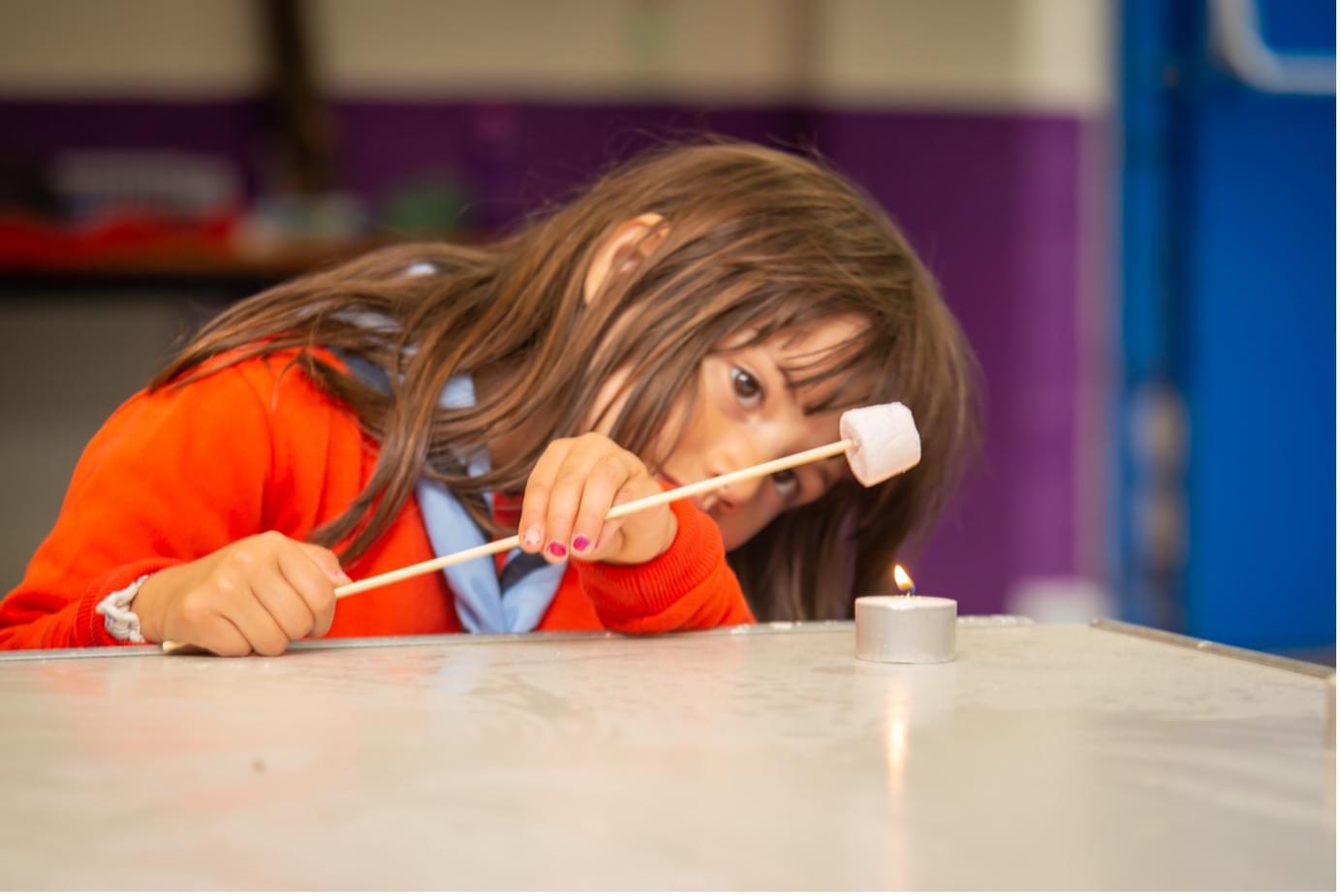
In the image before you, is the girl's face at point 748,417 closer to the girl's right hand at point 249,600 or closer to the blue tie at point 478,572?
the blue tie at point 478,572

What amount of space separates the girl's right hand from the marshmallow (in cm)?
32

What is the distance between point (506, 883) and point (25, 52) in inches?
126

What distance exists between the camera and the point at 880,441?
0.88 meters

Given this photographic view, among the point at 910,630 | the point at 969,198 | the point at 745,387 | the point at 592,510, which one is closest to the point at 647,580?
the point at 592,510

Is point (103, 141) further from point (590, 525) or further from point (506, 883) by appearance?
point (506, 883)

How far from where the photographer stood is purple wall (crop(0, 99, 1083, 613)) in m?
3.34

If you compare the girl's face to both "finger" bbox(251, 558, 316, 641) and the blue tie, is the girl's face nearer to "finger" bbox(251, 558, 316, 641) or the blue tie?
the blue tie

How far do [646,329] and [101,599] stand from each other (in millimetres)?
473

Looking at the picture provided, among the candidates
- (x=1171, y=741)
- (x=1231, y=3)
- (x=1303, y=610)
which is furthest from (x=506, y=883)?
(x=1303, y=610)

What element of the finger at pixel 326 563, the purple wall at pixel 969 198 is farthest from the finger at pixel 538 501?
the purple wall at pixel 969 198

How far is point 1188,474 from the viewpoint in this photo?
2.76m

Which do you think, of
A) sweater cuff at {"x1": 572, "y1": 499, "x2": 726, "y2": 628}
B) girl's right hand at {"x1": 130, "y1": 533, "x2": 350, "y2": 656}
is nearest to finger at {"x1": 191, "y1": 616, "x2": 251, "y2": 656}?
girl's right hand at {"x1": 130, "y1": 533, "x2": 350, "y2": 656}

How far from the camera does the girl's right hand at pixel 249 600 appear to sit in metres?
0.78

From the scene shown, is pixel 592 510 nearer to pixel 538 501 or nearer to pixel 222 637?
pixel 538 501
